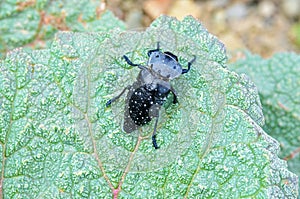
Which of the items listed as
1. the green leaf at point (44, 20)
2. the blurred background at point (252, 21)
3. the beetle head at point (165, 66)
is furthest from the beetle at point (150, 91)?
the blurred background at point (252, 21)

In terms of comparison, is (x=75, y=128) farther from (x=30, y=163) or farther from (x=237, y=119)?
(x=237, y=119)

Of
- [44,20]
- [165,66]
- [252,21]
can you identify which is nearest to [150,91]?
[165,66]

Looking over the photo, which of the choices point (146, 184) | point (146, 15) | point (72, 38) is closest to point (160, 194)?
point (146, 184)

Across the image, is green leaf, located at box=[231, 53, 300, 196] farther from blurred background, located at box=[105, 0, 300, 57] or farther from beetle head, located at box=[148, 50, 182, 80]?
blurred background, located at box=[105, 0, 300, 57]

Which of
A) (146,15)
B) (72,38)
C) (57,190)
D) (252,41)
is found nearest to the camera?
(57,190)

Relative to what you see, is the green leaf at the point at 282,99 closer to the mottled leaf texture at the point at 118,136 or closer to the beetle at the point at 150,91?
the mottled leaf texture at the point at 118,136

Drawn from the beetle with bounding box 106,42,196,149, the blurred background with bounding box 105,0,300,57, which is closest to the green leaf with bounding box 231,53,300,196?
the beetle with bounding box 106,42,196,149
